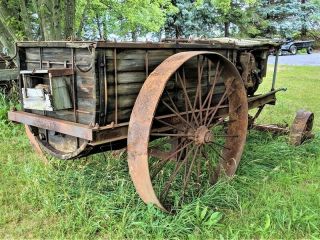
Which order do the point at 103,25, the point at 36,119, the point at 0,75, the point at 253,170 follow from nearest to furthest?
1. the point at 36,119
2. the point at 253,170
3. the point at 0,75
4. the point at 103,25

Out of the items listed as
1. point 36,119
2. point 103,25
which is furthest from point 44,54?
point 103,25

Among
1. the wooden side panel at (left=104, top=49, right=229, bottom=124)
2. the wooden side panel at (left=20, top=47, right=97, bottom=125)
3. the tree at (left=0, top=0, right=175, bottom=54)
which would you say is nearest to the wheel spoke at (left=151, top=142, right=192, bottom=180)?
the wooden side panel at (left=104, top=49, right=229, bottom=124)

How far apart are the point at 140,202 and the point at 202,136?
925 mm

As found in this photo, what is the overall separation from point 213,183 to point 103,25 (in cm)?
1202

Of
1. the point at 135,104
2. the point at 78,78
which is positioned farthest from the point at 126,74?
the point at 78,78

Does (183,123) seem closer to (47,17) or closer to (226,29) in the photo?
(47,17)

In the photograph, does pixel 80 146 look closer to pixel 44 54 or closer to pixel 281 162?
pixel 44 54

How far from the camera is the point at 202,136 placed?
406 cm

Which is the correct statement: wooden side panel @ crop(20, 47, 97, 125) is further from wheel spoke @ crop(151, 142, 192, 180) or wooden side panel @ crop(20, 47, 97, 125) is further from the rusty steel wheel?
wheel spoke @ crop(151, 142, 192, 180)

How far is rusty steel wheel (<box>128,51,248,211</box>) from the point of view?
11.4 feet

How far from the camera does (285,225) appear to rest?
3686 millimetres

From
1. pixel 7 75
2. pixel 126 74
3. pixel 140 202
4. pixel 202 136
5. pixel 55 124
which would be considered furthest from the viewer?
pixel 7 75

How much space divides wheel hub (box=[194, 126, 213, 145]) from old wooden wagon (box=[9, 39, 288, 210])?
0.01m

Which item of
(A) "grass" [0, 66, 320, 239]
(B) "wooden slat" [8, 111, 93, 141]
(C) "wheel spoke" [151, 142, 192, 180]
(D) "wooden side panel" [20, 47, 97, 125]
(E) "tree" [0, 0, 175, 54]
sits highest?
(E) "tree" [0, 0, 175, 54]
